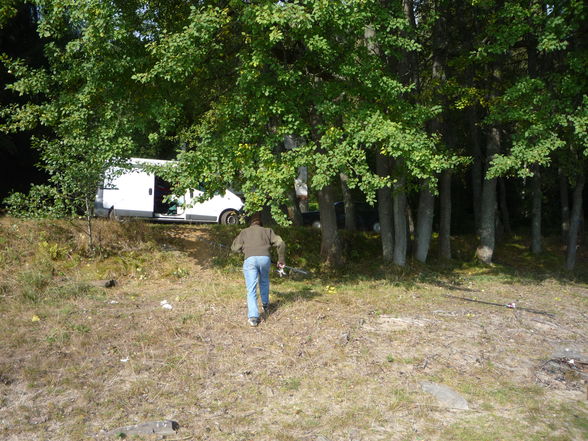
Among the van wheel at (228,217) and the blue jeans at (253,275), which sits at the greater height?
the van wheel at (228,217)

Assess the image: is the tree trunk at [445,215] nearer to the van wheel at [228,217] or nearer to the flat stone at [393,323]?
the van wheel at [228,217]

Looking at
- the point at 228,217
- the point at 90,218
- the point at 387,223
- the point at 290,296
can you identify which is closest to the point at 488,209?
the point at 387,223

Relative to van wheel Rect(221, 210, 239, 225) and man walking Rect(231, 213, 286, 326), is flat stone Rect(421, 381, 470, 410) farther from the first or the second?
van wheel Rect(221, 210, 239, 225)

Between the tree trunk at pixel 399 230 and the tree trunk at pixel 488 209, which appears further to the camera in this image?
the tree trunk at pixel 488 209

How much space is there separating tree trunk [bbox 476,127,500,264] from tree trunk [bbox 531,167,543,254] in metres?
2.78

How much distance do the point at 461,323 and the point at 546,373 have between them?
200cm

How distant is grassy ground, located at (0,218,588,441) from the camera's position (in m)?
5.47

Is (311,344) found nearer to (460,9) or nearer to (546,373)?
(546,373)

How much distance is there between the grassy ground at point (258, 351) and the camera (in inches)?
215

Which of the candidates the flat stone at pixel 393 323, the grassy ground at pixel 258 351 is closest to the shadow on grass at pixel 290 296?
the grassy ground at pixel 258 351

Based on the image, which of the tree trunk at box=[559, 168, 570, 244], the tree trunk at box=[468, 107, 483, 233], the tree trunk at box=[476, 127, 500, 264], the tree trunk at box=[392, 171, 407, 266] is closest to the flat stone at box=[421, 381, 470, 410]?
the tree trunk at box=[392, 171, 407, 266]

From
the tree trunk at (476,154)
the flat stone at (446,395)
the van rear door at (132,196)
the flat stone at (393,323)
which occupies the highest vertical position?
the tree trunk at (476,154)

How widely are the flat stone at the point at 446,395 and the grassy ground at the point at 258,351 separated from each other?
0.10m

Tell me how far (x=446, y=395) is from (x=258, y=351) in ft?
8.17
